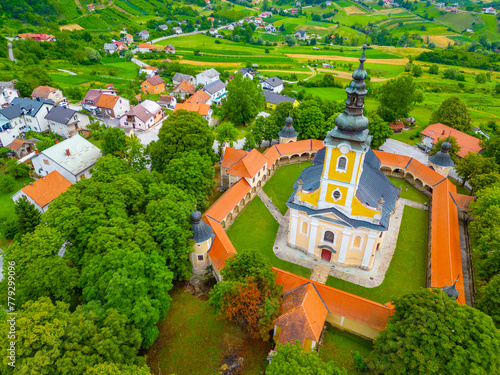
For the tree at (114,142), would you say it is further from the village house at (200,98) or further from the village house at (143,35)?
the village house at (143,35)

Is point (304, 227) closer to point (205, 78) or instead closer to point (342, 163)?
point (342, 163)

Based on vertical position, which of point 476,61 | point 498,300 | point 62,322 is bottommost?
point 476,61

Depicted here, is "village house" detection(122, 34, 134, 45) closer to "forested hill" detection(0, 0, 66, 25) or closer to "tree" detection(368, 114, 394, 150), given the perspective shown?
"forested hill" detection(0, 0, 66, 25)

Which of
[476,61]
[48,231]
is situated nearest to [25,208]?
[48,231]

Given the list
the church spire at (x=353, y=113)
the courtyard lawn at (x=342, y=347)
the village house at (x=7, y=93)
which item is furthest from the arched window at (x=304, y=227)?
the village house at (x=7, y=93)

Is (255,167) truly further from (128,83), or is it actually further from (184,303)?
(128,83)

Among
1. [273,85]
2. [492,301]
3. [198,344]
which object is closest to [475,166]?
[492,301]
